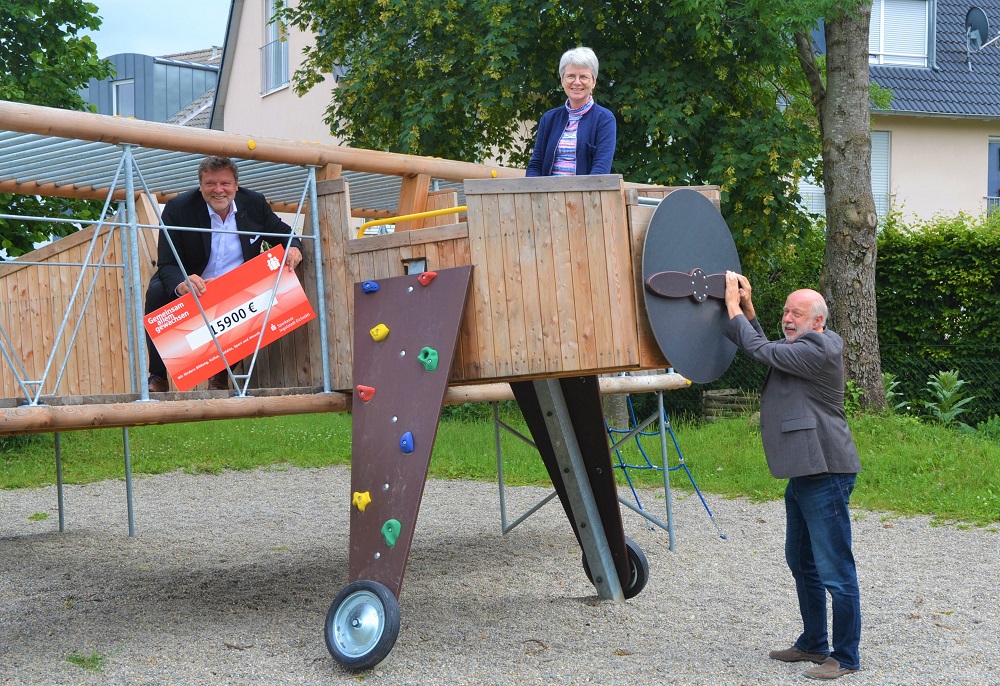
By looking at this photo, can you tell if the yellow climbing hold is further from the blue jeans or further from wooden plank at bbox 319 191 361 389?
the blue jeans

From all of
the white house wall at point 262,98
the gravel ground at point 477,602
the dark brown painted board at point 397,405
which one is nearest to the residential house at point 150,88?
the white house wall at point 262,98

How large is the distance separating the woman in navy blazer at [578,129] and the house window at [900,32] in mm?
19183

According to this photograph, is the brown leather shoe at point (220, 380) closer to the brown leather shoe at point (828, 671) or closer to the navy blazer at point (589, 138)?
the navy blazer at point (589, 138)

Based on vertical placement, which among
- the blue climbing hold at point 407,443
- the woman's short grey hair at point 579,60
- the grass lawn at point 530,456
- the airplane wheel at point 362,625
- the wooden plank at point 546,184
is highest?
the woman's short grey hair at point 579,60

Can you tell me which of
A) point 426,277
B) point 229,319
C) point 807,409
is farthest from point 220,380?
point 807,409

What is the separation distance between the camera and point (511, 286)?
5.31m

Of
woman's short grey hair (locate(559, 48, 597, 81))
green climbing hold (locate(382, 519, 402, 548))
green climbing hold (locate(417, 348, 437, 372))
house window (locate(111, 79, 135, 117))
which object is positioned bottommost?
green climbing hold (locate(382, 519, 402, 548))

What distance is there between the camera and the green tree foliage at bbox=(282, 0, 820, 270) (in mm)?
13297

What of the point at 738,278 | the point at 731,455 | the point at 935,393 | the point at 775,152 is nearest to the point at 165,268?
the point at 738,278

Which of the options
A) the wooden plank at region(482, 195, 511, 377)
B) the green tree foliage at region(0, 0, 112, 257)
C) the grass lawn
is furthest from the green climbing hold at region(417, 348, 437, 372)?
the green tree foliage at region(0, 0, 112, 257)

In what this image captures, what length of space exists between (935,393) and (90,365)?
34.9 feet

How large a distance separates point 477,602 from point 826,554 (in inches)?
100

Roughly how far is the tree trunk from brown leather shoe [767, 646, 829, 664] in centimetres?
828

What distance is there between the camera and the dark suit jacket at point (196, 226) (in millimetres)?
6105
